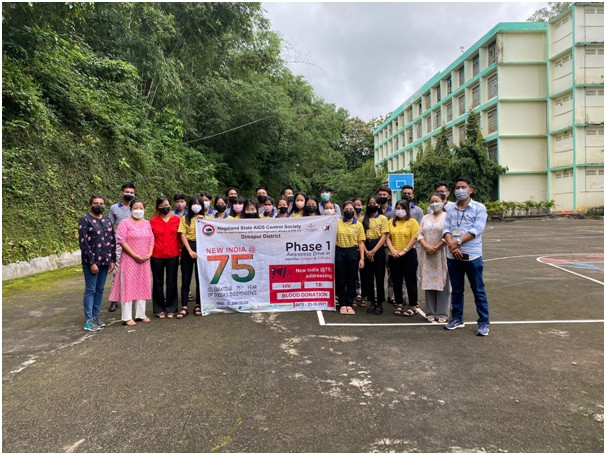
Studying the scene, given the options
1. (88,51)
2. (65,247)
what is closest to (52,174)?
(65,247)

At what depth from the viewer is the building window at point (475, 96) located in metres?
32.3

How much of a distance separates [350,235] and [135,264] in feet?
9.54

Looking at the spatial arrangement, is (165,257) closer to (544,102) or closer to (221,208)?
(221,208)

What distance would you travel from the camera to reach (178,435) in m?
2.66

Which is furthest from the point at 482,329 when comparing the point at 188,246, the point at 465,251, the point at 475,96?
the point at 475,96

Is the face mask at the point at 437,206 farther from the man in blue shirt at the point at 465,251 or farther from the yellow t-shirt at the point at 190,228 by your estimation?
the yellow t-shirt at the point at 190,228

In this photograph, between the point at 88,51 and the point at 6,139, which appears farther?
the point at 88,51

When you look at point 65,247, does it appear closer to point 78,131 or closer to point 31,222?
point 31,222

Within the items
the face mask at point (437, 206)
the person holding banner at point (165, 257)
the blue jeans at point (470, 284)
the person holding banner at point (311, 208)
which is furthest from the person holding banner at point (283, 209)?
the blue jeans at point (470, 284)

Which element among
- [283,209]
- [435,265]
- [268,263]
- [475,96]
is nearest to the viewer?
[435,265]

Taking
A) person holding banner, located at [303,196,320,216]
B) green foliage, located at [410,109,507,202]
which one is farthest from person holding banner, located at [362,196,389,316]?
green foliage, located at [410,109,507,202]

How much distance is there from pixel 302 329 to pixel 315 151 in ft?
81.2

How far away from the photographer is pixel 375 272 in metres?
5.66

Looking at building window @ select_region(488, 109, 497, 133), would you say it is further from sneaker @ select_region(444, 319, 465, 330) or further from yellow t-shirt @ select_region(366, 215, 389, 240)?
sneaker @ select_region(444, 319, 465, 330)
